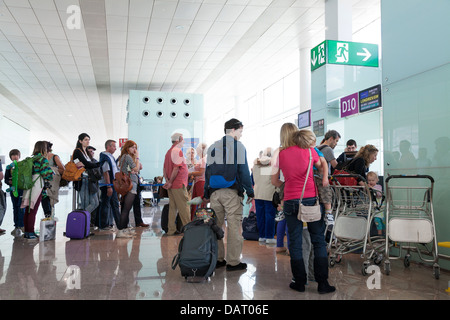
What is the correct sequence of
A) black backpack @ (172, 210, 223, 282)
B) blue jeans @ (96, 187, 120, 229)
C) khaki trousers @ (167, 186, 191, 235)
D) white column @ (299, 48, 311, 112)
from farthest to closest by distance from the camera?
white column @ (299, 48, 311, 112)
blue jeans @ (96, 187, 120, 229)
khaki trousers @ (167, 186, 191, 235)
black backpack @ (172, 210, 223, 282)

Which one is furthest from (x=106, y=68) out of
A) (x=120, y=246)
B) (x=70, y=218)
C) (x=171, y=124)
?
(x=120, y=246)

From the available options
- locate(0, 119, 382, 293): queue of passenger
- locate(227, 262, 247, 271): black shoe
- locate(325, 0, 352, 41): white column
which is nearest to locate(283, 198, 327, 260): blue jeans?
locate(0, 119, 382, 293): queue of passenger

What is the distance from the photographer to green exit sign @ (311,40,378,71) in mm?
7453

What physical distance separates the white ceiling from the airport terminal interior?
0.16 feet

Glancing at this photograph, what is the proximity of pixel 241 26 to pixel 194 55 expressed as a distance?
2.61m

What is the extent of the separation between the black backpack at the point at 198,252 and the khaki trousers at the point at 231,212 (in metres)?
0.29

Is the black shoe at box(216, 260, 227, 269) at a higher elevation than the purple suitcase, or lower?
lower

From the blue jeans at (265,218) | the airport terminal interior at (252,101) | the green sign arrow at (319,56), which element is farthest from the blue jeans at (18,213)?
the green sign arrow at (319,56)

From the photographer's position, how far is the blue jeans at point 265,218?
5651 millimetres

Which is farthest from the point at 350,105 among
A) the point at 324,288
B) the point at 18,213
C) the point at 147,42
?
the point at 18,213

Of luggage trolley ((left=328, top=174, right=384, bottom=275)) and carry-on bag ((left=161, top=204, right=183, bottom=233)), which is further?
carry-on bag ((left=161, top=204, right=183, bottom=233))

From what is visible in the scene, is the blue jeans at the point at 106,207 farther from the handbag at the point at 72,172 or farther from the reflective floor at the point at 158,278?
the reflective floor at the point at 158,278

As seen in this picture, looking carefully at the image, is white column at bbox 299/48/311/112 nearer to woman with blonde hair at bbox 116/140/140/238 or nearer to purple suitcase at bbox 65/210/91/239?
woman with blonde hair at bbox 116/140/140/238
